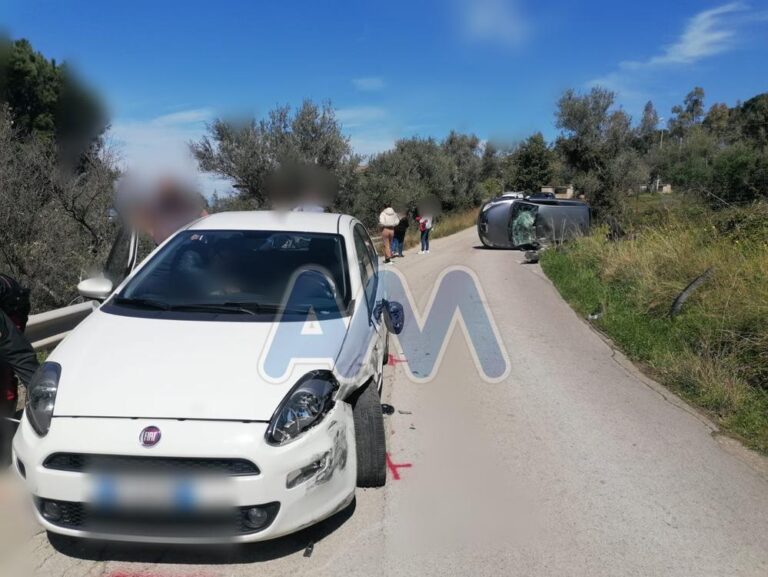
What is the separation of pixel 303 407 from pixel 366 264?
2.25 m

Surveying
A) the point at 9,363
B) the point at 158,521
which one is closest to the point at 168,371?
the point at 158,521

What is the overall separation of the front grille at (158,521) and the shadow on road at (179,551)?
0.27 meters

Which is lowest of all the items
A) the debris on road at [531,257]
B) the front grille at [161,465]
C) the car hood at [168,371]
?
the debris on road at [531,257]

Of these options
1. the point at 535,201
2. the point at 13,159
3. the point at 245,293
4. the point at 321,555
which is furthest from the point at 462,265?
the point at 321,555

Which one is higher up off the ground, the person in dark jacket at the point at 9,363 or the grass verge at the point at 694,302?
the person in dark jacket at the point at 9,363

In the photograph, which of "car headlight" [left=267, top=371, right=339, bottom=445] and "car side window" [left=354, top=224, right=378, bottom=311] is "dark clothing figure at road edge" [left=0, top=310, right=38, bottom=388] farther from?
"car side window" [left=354, top=224, right=378, bottom=311]

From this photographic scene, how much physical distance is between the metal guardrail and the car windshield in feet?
5.44

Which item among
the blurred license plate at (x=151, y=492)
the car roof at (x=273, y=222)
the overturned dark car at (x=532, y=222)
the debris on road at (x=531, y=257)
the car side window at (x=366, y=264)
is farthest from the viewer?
the overturned dark car at (x=532, y=222)

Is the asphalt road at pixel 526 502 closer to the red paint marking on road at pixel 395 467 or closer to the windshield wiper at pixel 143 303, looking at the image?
the red paint marking on road at pixel 395 467

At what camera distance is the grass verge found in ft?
17.4

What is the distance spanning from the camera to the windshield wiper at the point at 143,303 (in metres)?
3.70

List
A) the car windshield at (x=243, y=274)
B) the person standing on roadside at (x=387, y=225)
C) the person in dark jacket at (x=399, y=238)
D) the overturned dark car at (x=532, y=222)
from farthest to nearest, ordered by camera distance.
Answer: the person in dark jacket at (x=399, y=238), the overturned dark car at (x=532, y=222), the person standing on roadside at (x=387, y=225), the car windshield at (x=243, y=274)

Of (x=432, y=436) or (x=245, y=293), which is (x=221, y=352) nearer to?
(x=245, y=293)

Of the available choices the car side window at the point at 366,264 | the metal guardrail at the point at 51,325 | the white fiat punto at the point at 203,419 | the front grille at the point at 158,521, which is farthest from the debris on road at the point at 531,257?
the front grille at the point at 158,521
